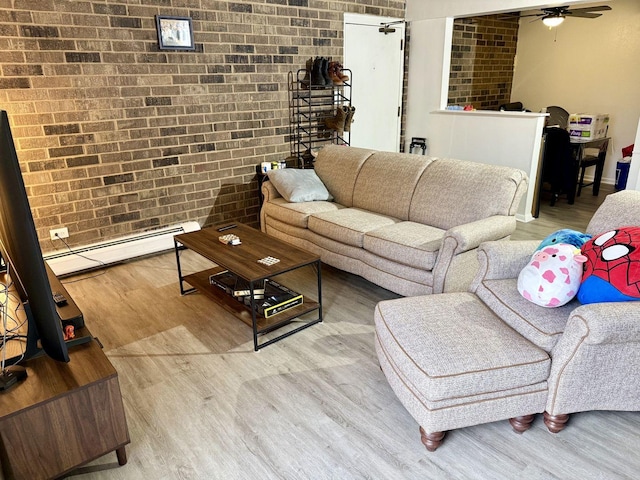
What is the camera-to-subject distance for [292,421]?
1.97 meters

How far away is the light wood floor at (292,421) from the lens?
172 centimetres

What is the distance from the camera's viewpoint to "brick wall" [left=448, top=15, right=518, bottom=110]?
19.6 ft

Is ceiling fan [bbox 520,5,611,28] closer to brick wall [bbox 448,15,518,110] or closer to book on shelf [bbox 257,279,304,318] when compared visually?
brick wall [bbox 448,15,518,110]

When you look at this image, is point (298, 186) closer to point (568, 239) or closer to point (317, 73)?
point (317, 73)

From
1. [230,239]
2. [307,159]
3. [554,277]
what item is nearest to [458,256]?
[554,277]

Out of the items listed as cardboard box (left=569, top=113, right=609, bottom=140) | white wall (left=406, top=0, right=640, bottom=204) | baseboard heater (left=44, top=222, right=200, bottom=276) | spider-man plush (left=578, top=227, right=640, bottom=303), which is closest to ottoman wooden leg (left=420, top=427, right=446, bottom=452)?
spider-man plush (left=578, top=227, right=640, bottom=303)

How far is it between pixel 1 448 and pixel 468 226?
7.62 feet

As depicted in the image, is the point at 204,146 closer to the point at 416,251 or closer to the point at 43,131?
the point at 43,131

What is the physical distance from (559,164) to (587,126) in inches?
26.6

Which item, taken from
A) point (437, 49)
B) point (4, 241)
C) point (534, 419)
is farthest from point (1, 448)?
point (437, 49)

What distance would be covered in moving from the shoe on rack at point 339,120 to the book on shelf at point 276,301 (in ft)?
8.17

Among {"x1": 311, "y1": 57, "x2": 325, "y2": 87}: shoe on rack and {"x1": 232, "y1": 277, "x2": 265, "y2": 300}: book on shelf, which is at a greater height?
{"x1": 311, "y1": 57, "x2": 325, "y2": 87}: shoe on rack

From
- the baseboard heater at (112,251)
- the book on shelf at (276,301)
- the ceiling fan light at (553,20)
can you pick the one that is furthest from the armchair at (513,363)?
the ceiling fan light at (553,20)

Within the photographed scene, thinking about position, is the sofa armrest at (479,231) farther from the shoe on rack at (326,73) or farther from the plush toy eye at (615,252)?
the shoe on rack at (326,73)
